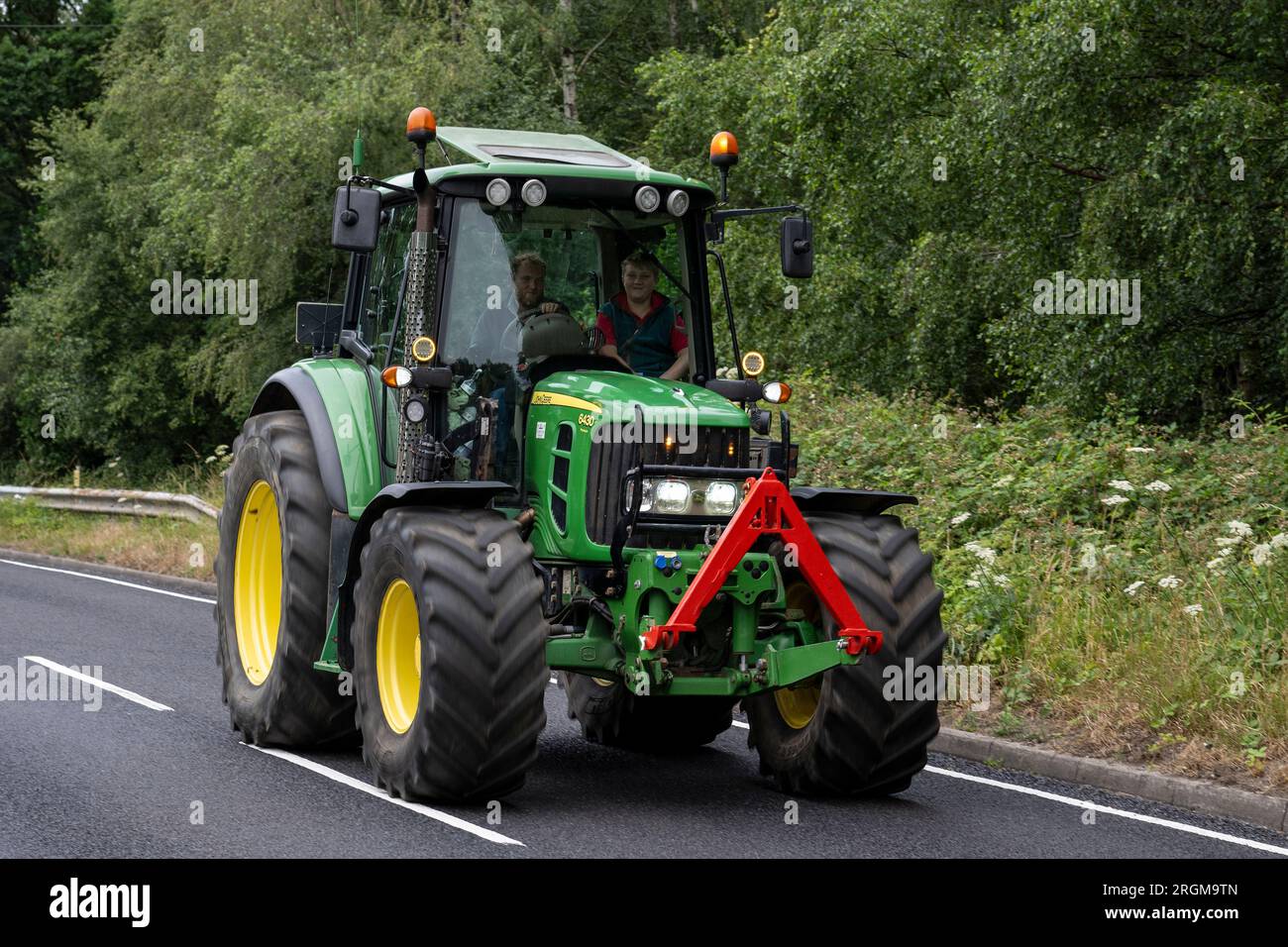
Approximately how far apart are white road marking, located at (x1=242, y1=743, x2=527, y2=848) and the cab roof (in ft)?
9.82

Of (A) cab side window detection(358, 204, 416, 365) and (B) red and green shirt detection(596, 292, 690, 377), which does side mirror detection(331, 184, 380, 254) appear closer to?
(A) cab side window detection(358, 204, 416, 365)

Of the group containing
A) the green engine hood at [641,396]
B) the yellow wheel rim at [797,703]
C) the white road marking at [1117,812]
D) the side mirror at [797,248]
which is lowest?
the white road marking at [1117,812]

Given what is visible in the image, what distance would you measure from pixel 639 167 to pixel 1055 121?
344 inches

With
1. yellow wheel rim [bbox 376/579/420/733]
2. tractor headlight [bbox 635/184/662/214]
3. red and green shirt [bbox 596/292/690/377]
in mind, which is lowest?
yellow wheel rim [bbox 376/579/420/733]

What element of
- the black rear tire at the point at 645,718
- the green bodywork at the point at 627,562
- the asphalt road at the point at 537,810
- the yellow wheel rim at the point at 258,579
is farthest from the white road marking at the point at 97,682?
the black rear tire at the point at 645,718

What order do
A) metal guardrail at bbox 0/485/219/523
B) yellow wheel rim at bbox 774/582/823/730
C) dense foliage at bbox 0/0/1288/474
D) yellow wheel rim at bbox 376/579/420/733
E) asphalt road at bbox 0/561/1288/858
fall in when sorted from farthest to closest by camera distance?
metal guardrail at bbox 0/485/219/523, dense foliage at bbox 0/0/1288/474, yellow wheel rim at bbox 774/582/823/730, yellow wheel rim at bbox 376/579/420/733, asphalt road at bbox 0/561/1288/858

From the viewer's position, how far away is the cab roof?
28.4ft

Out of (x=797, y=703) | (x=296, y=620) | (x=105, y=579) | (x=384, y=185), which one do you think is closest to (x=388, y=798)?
(x=296, y=620)

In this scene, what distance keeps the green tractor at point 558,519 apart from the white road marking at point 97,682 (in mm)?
1429

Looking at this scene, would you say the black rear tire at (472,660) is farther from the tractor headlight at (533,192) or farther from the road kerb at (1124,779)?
the road kerb at (1124,779)

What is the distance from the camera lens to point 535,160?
8.88 m

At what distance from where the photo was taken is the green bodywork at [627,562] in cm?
789

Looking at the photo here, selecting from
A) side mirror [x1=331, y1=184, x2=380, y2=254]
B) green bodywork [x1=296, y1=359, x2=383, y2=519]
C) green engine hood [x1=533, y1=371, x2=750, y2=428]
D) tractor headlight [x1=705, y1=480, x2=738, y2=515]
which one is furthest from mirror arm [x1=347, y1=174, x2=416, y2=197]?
tractor headlight [x1=705, y1=480, x2=738, y2=515]
